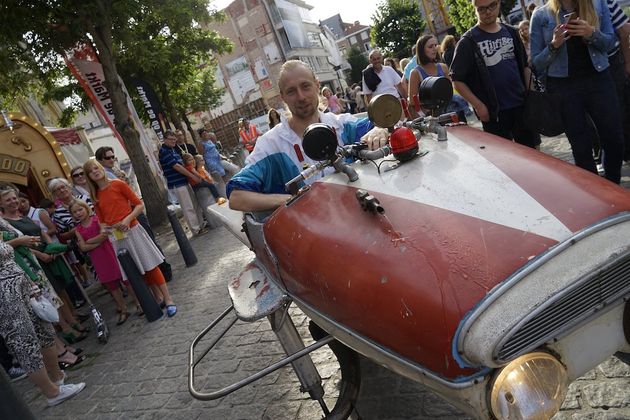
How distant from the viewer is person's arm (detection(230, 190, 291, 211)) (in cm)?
212

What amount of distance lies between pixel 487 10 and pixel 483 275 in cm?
302

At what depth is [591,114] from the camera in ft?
10.7

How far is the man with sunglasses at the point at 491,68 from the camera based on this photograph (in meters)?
3.50

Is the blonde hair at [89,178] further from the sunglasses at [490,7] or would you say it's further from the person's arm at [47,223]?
the sunglasses at [490,7]

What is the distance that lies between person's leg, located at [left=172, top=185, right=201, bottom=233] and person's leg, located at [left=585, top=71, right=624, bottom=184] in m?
6.83

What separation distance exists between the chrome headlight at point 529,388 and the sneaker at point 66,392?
3.98 m

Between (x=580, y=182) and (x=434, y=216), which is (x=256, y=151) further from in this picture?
(x=580, y=182)

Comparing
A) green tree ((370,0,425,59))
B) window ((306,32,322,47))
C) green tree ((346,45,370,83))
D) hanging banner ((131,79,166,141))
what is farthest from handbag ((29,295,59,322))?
green tree ((346,45,370,83))

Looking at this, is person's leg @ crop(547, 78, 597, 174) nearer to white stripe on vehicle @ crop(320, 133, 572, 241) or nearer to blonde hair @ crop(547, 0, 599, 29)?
blonde hair @ crop(547, 0, 599, 29)

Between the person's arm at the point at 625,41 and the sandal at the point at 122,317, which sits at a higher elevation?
the person's arm at the point at 625,41

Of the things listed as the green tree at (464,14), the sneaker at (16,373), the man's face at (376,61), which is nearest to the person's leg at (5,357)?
the sneaker at (16,373)

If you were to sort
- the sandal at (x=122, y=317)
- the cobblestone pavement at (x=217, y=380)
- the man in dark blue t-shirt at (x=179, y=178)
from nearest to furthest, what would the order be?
the cobblestone pavement at (x=217, y=380) < the sandal at (x=122, y=317) < the man in dark blue t-shirt at (x=179, y=178)

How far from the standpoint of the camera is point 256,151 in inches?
98.6

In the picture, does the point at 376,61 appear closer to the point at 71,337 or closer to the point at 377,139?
the point at 377,139
